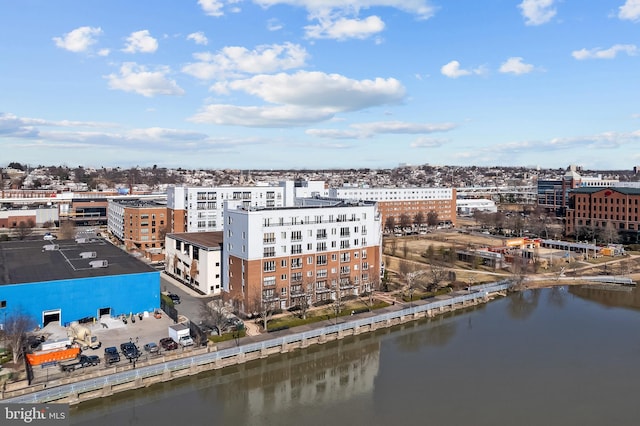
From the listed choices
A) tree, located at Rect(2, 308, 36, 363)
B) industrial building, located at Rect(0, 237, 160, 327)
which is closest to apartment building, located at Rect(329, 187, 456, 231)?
industrial building, located at Rect(0, 237, 160, 327)

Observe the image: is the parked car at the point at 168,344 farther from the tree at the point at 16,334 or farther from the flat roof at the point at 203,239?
the flat roof at the point at 203,239

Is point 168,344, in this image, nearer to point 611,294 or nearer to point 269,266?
point 269,266

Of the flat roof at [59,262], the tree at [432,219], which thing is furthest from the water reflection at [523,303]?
the tree at [432,219]

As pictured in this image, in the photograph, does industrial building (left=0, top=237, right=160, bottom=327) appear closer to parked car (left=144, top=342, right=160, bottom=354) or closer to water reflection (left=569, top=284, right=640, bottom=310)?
parked car (left=144, top=342, right=160, bottom=354)

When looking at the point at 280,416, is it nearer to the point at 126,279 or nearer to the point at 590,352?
the point at 126,279

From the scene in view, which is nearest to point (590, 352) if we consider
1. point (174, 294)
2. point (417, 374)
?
point (417, 374)
